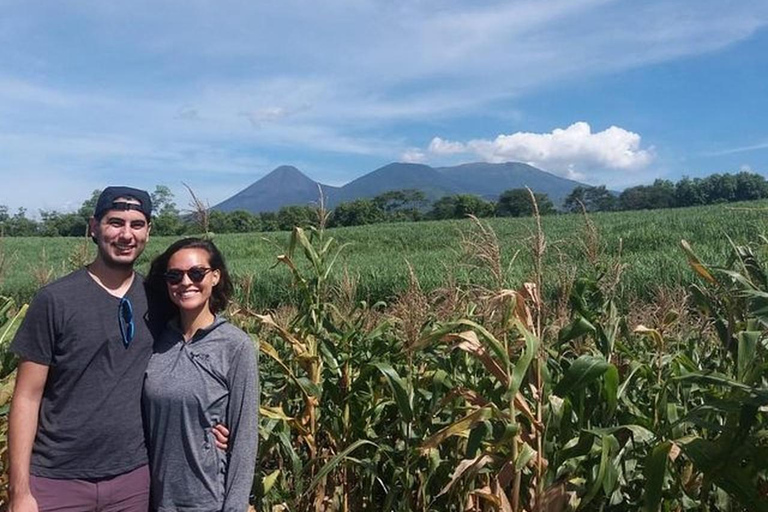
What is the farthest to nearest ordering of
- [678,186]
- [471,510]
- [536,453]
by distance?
[678,186] < [471,510] < [536,453]

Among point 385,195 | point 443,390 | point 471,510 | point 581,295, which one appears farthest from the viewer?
point 385,195

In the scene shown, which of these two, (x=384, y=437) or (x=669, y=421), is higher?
(x=669, y=421)

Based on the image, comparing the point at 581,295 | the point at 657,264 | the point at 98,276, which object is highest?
the point at 98,276

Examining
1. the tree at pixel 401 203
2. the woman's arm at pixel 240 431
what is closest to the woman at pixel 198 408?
the woman's arm at pixel 240 431

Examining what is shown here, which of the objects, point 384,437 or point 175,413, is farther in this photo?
point 384,437

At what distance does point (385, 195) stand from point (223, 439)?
289ft

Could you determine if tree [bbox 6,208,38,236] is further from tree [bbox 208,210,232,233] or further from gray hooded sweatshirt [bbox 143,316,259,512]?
gray hooded sweatshirt [bbox 143,316,259,512]

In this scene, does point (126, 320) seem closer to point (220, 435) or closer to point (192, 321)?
point (192, 321)

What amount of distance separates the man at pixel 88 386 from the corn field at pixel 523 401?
2.76ft

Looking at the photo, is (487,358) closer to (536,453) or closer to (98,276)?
(536,453)

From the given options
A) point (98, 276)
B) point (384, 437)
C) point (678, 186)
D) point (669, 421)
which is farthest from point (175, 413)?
point (678, 186)

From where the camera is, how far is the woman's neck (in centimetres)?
270

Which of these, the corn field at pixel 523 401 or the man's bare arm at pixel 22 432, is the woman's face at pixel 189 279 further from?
the corn field at pixel 523 401

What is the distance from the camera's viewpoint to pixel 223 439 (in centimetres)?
263
